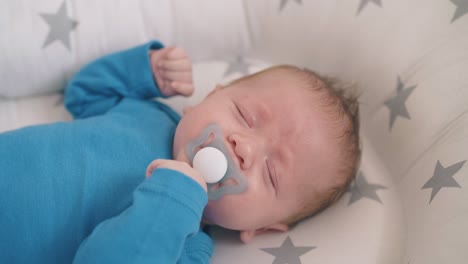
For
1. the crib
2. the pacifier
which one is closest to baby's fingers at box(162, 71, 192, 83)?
the crib

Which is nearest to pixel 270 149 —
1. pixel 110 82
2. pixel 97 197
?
pixel 97 197

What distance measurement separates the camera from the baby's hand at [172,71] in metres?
1.18

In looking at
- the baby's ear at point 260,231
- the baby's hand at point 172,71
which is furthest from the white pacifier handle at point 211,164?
the baby's hand at point 172,71

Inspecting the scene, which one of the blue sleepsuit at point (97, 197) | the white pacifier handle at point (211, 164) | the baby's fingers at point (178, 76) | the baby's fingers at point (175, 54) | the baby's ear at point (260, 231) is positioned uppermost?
the baby's fingers at point (175, 54)

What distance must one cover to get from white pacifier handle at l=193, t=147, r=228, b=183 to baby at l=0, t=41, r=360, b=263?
0.9 inches

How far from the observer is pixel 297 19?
1.34 m

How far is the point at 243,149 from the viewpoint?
34.5 inches

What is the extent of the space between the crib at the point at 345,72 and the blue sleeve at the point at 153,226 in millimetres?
252

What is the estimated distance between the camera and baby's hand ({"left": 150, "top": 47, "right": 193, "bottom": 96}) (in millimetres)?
1176

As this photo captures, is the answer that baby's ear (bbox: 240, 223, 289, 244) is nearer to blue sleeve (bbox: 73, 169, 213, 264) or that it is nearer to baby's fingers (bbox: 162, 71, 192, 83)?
blue sleeve (bbox: 73, 169, 213, 264)

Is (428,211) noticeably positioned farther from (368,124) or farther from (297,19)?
(297,19)

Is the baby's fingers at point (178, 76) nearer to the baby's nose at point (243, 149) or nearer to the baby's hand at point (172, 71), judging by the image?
the baby's hand at point (172, 71)

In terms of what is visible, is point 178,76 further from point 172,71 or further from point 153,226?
point 153,226

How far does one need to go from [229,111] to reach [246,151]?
0.43ft
